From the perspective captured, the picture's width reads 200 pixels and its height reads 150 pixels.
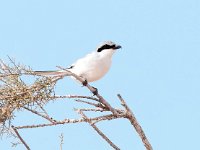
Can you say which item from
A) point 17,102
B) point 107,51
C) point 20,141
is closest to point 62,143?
point 20,141

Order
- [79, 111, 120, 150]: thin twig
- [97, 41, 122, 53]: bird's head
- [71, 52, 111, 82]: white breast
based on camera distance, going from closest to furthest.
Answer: [79, 111, 120, 150]: thin twig → [71, 52, 111, 82]: white breast → [97, 41, 122, 53]: bird's head

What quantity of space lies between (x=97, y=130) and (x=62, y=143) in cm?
46

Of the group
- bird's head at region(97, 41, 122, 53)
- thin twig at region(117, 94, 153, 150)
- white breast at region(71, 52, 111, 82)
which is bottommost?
thin twig at region(117, 94, 153, 150)

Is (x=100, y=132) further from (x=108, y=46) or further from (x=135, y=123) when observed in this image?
(x=108, y=46)

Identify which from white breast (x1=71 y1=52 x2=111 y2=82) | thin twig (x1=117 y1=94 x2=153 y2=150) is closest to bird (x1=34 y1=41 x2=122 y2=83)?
white breast (x1=71 y1=52 x2=111 y2=82)

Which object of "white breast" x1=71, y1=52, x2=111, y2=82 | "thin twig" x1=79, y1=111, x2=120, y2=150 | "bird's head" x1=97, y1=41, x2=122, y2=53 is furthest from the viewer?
"bird's head" x1=97, y1=41, x2=122, y2=53

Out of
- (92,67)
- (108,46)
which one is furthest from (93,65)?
(108,46)

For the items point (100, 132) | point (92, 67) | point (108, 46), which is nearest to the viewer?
point (100, 132)

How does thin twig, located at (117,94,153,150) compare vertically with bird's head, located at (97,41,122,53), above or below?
below

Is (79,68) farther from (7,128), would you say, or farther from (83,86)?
(7,128)

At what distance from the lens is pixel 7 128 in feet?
14.1

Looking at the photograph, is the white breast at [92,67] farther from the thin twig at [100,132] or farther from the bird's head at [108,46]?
the thin twig at [100,132]

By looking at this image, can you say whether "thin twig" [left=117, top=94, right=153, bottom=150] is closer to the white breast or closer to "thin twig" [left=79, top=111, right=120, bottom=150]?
"thin twig" [left=79, top=111, right=120, bottom=150]

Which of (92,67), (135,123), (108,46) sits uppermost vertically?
(108,46)
